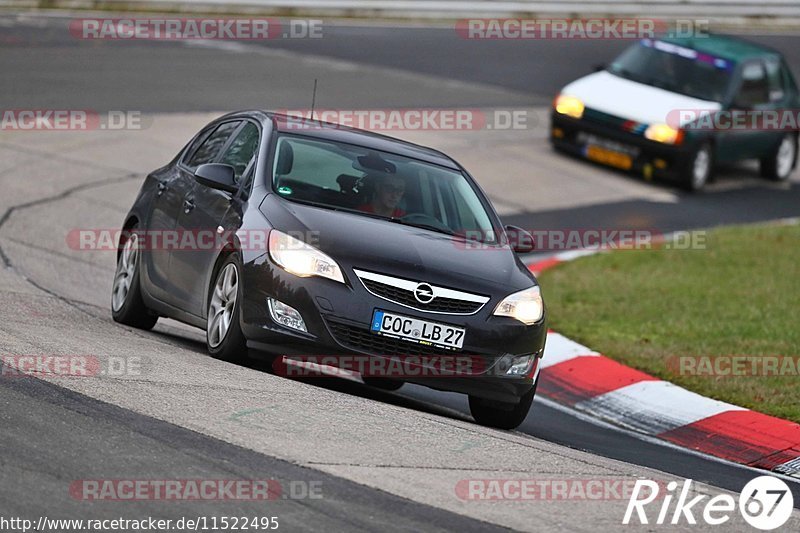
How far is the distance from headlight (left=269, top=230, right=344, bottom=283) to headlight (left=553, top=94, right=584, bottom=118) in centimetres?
1227

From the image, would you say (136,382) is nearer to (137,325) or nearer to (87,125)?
(137,325)

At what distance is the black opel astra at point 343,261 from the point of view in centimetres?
799

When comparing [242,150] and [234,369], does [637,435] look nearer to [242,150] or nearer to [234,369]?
[234,369]

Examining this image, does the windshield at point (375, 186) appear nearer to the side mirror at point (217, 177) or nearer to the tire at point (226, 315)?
the side mirror at point (217, 177)

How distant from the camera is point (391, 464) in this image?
6520mm

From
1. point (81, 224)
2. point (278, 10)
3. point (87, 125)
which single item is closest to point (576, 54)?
point (278, 10)

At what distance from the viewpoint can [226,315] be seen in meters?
8.48

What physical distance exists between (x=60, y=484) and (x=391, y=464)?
1.49m

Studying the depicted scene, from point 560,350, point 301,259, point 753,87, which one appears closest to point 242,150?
point 301,259

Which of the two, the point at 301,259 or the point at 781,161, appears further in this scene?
the point at 781,161

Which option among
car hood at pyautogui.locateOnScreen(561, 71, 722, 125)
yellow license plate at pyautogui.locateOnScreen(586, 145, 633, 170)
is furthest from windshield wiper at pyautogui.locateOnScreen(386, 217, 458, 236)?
yellow license plate at pyautogui.locateOnScreen(586, 145, 633, 170)

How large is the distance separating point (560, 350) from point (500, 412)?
112 inches

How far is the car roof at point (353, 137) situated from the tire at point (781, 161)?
13.0m

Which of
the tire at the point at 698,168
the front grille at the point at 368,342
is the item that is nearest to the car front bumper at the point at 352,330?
the front grille at the point at 368,342
